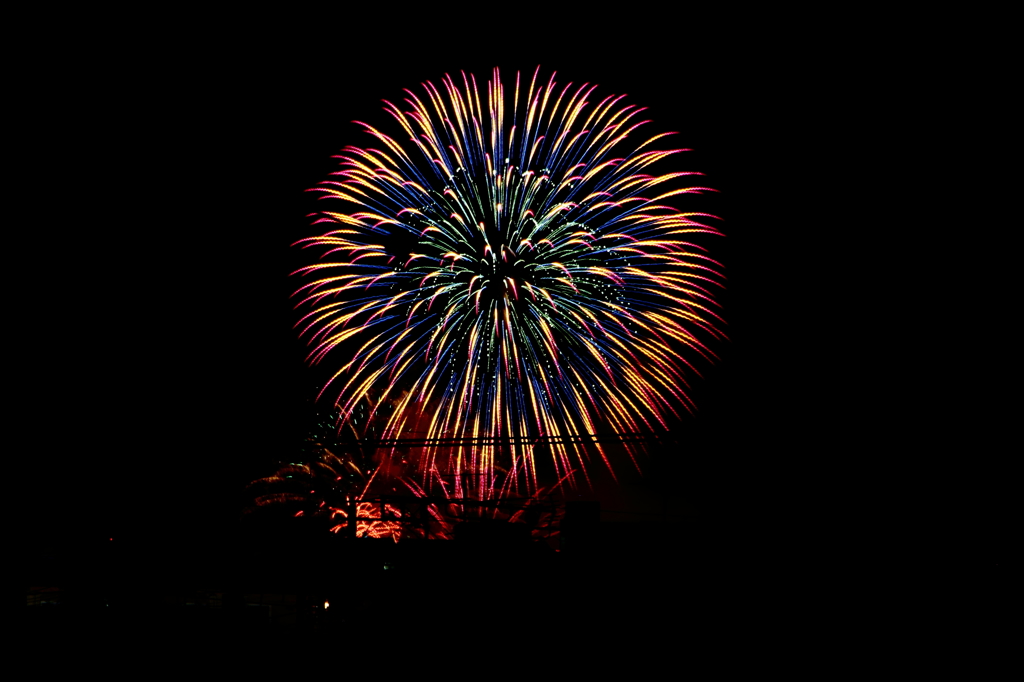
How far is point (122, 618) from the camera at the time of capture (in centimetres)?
1093

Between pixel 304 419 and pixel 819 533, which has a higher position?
pixel 304 419

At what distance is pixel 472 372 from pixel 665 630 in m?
8.31

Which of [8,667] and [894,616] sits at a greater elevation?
[8,667]

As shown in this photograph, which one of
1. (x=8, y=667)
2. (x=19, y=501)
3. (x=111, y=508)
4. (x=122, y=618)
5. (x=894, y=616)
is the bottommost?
(x=894, y=616)

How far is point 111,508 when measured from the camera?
19234 mm

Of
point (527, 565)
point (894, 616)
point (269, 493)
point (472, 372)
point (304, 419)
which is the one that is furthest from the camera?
point (304, 419)

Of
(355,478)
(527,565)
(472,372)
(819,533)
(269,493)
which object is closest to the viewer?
(819,533)

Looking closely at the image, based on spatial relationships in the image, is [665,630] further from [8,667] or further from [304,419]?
[304,419]

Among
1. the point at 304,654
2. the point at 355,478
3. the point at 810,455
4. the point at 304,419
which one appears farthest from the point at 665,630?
A: the point at 304,419

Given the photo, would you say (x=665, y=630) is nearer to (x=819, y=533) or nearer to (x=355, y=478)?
(x=819, y=533)

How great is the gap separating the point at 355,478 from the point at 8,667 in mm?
13469

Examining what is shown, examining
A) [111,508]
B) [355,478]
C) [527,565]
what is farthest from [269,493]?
[527,565]

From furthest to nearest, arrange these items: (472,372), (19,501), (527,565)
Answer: (472,372) < (19,501) < (527,565)

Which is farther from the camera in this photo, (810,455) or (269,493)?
(269,493)
